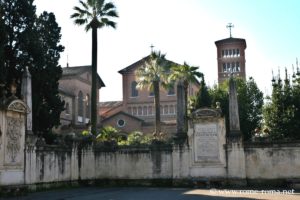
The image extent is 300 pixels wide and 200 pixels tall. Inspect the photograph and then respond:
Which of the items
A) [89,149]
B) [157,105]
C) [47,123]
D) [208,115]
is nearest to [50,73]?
[47,123]

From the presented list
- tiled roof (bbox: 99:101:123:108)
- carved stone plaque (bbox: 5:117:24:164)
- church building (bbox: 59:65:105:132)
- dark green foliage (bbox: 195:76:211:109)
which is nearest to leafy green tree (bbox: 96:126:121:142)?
carved stone plaque (bbox: 5:117:24:164)

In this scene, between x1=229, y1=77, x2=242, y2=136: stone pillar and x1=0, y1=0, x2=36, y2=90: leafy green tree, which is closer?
x1=229, y1=77, x2=242, y2=136: stone pillar

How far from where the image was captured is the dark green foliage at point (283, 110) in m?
30.0

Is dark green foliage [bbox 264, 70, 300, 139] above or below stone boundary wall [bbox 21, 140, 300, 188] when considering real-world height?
above

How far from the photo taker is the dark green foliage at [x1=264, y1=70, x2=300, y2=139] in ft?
98.4

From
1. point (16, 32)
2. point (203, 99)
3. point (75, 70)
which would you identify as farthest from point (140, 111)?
point (16, 32)

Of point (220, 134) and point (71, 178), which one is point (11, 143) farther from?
point (220, 134)

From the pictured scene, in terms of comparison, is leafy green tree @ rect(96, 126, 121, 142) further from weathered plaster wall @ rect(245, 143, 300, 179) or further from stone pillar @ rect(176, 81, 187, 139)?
weathered plaster wall @ rect(245, 143, 300, 179)

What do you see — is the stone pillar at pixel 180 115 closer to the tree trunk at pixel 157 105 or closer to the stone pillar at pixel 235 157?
the stone pillar at pixel 235 157

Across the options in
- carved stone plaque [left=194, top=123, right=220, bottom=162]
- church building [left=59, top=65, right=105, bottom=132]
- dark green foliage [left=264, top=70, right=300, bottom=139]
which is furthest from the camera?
church building [left=59, top=65, right=105, bottom=132]

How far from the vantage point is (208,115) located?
939 inches

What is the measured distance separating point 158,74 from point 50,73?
69.6 feet

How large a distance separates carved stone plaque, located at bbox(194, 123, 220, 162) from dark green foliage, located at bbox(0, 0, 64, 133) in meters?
11.1

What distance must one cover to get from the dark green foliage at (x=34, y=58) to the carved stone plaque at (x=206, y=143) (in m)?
11.1
